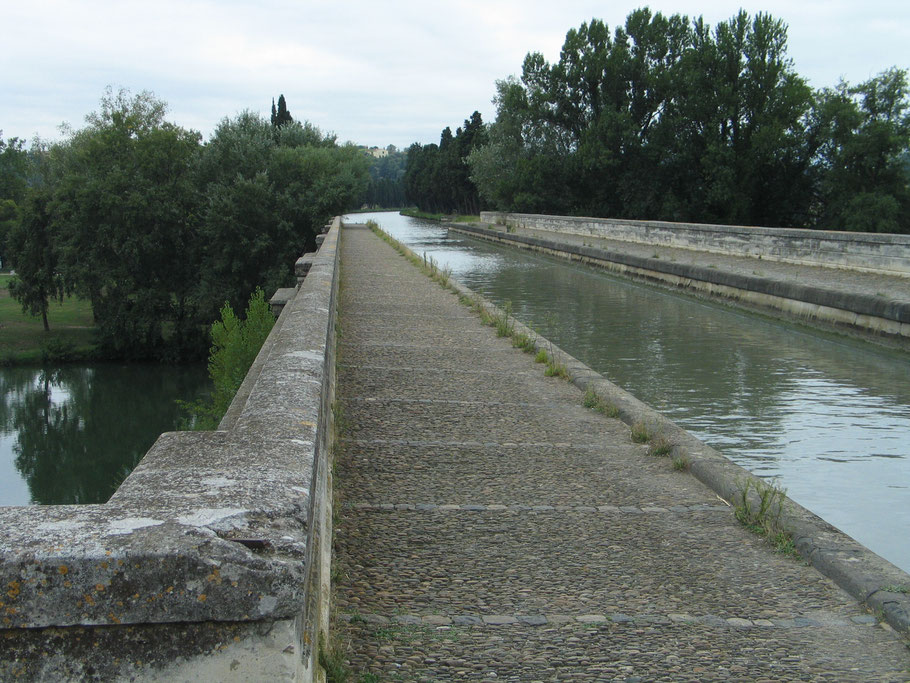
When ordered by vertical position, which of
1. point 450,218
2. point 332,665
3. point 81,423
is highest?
point 450,218

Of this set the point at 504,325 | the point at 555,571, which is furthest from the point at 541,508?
the point at 504,325

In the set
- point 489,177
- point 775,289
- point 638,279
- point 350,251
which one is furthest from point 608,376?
point 489,177

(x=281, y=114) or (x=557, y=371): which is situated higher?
(x=281, y=114)

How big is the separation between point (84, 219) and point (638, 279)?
1069 inches

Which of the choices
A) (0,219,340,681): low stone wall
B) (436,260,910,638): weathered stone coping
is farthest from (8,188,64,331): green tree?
(0,219,340,681): low stone wall

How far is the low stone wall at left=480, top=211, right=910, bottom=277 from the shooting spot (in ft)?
46.1

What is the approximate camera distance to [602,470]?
4648mm

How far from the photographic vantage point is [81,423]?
29.3 metres

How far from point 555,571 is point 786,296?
33.7 ft

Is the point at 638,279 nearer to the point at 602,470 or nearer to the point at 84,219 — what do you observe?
the point at 602,470

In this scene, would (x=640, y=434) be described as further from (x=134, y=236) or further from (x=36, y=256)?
(x=36, y=256)

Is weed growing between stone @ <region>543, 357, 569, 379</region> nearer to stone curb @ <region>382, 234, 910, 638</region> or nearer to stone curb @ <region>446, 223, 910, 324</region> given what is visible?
stone curb @ <region>382, 234, 910, 638</region>

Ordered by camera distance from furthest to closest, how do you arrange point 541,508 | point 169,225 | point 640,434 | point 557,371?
point 169,225, point 557,371, point 640,434, point 541,508

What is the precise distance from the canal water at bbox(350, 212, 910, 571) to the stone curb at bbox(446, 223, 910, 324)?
463mm
